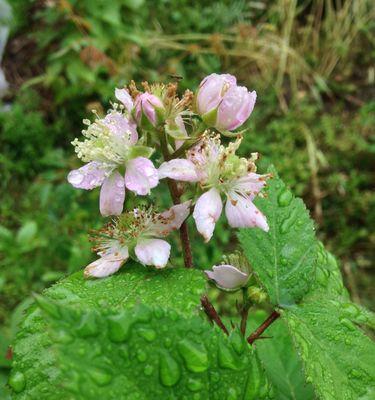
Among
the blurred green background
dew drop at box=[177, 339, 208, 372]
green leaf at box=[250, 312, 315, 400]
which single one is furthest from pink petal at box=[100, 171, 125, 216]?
the blurred green background

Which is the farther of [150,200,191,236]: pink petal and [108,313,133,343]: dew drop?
[150,200,191,236]: pink petal

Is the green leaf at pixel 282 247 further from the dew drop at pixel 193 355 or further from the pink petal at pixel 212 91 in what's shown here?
the dew drop at pixel 193 355

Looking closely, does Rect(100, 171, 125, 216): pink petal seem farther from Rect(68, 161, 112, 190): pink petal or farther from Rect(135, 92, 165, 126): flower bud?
Rect(135, 92, 165, 126): flower bud

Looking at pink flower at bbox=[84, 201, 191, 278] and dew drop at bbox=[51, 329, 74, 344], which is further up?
dew drop at bbox=[51, 329, 74, 344]

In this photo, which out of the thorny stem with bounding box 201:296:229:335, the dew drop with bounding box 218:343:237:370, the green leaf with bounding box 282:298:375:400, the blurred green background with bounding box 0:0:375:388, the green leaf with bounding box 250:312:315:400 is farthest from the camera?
the blurred green background with bounding box 0:0:375:388

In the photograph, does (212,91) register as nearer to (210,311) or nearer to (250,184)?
(250,184)

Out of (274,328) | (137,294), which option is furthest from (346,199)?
(137,294)
